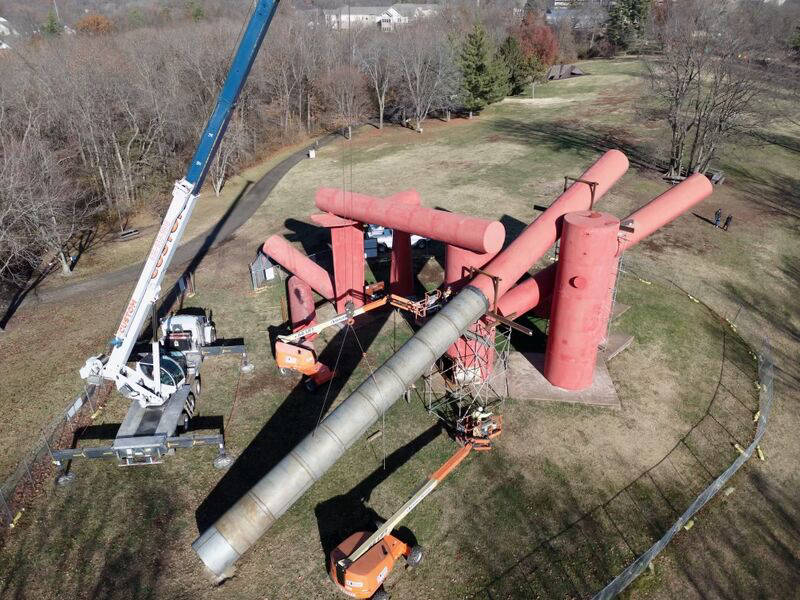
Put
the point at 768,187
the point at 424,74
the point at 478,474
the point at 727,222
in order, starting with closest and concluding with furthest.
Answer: the point at 478,474 → the point at 727,222 → the point at 768,187 → the point at 424,74

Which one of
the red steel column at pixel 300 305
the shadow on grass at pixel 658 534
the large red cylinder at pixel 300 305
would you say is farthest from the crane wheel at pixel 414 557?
the large red cylinder at pixel 300 305

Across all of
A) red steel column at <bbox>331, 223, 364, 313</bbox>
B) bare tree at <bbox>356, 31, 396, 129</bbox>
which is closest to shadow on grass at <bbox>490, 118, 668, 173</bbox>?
bare tree at <bbox>356, 31, 396, 129</bbox>

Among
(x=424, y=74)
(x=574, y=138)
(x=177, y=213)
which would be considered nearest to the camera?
(x=177, y=213)

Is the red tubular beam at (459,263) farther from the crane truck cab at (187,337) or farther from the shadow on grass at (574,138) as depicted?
the shadow on grass at (574,138)

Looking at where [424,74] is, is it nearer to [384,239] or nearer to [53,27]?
[384,239]

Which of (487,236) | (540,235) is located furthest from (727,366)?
(487,236)

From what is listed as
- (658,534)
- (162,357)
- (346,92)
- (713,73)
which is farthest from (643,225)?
(346,92)
